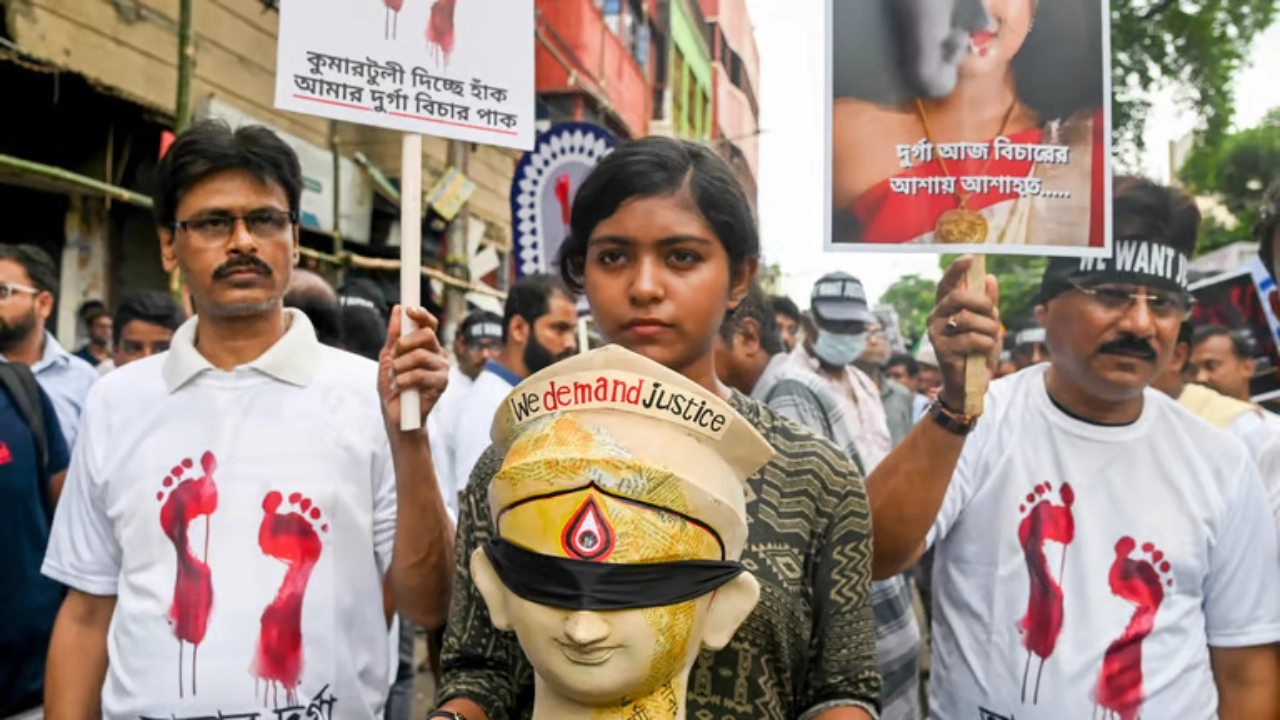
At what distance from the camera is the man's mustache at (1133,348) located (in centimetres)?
224

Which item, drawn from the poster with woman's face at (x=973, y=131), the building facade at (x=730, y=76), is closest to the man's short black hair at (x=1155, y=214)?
the poster with woman's face at (x=973, y=131)

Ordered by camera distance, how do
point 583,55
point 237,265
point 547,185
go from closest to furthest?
point 237,265 → point 547,185 → point 583,55

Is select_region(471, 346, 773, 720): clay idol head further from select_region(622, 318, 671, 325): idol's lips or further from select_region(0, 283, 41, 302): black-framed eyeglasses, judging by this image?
select_region(0, 283, 41, 302): black-framed eyeglasses

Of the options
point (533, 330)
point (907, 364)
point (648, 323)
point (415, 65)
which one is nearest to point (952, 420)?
point (648, 323)

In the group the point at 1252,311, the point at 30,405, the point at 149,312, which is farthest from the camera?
the point at 149,312

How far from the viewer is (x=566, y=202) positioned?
4.82 metres

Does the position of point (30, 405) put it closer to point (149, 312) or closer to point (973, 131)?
point (149, 312)

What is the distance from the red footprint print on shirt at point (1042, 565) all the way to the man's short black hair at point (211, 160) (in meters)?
1.93

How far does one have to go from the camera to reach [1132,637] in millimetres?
2115

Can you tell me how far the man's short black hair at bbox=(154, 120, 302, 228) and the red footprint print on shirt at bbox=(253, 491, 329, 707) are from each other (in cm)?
75

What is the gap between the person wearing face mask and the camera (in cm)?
486

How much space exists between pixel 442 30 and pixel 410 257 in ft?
1.72

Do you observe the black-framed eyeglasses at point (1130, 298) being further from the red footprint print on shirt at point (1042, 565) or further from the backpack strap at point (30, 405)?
the backpack strap at point (30, 405)

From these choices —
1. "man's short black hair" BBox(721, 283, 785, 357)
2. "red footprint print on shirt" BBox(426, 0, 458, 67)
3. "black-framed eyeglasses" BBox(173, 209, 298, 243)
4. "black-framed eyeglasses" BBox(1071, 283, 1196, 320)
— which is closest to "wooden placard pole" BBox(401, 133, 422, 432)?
"red footprint print on shirt" BBox(426, 0, 458, 67)
